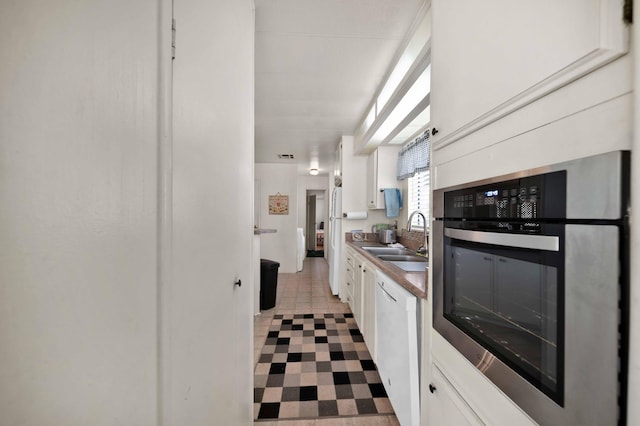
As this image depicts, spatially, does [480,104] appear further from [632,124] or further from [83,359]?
[83,359]

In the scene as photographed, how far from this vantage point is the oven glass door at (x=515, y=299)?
0.54 metres

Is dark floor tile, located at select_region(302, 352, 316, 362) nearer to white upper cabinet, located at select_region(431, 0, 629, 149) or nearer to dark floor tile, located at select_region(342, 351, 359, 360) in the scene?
dark floor tile, located at select_region(342, 351, 359, 360)

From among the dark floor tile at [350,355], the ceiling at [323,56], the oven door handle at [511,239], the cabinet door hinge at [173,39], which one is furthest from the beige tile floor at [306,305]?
the ceiling at [323,56]

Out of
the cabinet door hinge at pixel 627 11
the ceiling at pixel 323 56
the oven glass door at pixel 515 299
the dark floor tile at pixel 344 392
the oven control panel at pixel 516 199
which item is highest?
the ceiling at pixel 323 56

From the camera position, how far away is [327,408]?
5.28ft

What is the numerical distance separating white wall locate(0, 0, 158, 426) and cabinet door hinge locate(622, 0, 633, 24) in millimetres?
849

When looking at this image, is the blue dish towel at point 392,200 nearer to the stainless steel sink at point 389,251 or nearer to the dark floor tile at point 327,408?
the stainless steel sink at point 389,251

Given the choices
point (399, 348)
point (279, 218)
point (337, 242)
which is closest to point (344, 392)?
point (399, 348)

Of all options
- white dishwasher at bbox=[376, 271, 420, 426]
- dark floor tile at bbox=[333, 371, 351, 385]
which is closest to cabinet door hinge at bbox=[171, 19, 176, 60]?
white dishwasher at bbox=[376, 271, 420, 426]

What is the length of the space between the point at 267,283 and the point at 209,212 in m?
2.77

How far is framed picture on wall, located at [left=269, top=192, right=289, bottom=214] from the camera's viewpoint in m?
5.72

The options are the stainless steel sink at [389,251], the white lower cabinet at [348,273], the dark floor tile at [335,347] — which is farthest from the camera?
the white lower cabinet at [348,273]

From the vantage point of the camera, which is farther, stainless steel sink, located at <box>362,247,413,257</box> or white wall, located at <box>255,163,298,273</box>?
white wall, located at <box>255,163,298,273</box>

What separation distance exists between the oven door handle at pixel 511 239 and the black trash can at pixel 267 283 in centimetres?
274
